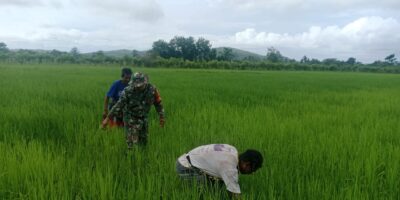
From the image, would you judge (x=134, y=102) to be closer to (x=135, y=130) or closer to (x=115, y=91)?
(x=135, y=130)

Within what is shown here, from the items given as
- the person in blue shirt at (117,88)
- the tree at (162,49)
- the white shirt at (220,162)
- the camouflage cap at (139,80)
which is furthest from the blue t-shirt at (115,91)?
the tree at (162,49)

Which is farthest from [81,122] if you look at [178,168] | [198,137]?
[178,168]

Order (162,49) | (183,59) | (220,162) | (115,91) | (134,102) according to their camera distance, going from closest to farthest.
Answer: (220,162)
(134,102)
(115,91)
(183,59)
(162,49)

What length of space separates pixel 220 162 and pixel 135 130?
60.9 inches

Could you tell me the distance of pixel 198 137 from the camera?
4055 mm

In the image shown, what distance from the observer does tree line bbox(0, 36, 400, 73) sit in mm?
40250

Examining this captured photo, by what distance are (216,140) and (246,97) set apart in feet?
15.0

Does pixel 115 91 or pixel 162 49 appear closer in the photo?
pixel 115 91

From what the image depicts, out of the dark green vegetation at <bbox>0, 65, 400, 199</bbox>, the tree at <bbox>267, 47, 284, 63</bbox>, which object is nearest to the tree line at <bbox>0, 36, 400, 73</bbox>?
the tree at <bbox>267, 47, 284, 63</bbox>

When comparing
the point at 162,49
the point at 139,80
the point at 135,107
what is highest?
the point at 162,49

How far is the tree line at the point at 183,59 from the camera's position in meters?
40.2

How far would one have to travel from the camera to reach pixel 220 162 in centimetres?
235

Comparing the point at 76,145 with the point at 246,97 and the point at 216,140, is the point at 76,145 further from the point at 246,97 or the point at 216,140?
the point at 246,97

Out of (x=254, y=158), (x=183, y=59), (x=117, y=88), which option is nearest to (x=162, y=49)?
(x=183, y=59)
